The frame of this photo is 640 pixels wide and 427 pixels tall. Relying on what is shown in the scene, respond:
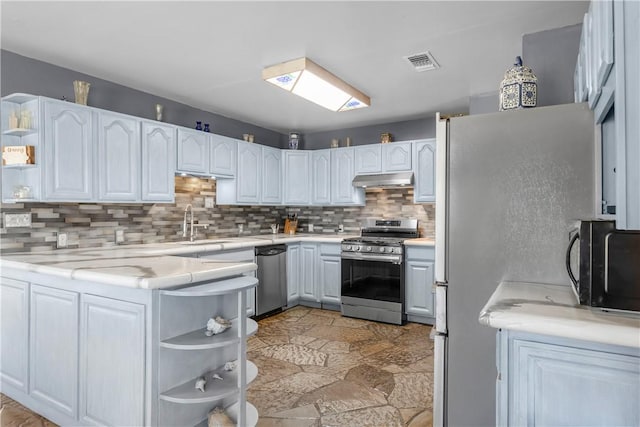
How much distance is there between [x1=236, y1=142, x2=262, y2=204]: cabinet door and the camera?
457 centimetres

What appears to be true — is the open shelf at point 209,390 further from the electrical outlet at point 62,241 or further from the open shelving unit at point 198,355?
the electrical outlet at point 62,241

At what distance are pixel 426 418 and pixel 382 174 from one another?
305 centimetres

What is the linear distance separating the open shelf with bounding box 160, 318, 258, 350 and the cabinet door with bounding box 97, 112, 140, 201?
5.94 ft

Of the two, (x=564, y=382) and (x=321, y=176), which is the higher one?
(x=321, y=176)

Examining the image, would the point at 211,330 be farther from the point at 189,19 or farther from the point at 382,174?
the point at 382,174

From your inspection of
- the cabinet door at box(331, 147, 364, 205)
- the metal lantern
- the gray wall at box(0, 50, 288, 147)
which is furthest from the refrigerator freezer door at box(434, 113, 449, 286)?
the gray wall at box(0, 50, 288, 147)

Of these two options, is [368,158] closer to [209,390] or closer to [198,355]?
[198,355]

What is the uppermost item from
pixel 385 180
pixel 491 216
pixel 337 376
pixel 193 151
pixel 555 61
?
pixel 555 61

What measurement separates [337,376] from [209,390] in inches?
48.6

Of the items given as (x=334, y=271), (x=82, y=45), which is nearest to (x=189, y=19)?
(x=82, y=45)

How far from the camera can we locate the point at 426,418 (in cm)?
225

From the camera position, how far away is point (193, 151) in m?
3.95

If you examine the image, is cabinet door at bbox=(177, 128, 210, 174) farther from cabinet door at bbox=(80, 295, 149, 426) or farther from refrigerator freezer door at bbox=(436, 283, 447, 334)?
refrigerator freezer door at bbox=(436, 283, 447, 334)

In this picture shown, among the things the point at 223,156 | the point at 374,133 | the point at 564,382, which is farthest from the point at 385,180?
the point at 564,382
